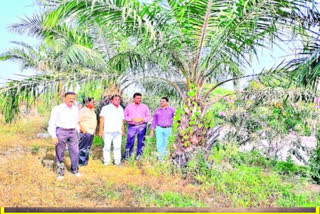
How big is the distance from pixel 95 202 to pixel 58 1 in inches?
116

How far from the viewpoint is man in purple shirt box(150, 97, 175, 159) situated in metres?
7.78

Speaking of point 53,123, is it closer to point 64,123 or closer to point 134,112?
point 64,123

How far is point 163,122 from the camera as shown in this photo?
779 cm

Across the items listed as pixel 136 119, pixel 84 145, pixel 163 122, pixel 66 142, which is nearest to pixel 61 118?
pixel 66 142

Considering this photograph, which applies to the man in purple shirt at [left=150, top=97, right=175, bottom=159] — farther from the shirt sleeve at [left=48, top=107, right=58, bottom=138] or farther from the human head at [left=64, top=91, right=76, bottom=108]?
the shirt sleeve at [left=48, top=107, right=58, bottom=138]

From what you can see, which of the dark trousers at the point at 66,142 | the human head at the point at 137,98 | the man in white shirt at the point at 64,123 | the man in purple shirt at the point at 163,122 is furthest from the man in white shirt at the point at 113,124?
the man in white shirt at the point at 64,123

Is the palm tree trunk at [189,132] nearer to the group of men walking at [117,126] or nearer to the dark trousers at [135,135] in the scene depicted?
the group of men walking at [117,126]

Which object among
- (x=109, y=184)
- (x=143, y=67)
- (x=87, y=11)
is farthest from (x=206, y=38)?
(x=109, y=184)

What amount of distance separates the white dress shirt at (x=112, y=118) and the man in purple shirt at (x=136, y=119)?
21cm

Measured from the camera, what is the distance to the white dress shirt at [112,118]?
25.0ft

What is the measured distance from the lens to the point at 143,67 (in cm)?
716

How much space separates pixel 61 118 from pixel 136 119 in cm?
182

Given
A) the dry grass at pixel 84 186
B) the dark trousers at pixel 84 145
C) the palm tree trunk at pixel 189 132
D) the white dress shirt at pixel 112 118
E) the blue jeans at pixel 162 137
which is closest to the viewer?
the dry grass at pixel 84 186

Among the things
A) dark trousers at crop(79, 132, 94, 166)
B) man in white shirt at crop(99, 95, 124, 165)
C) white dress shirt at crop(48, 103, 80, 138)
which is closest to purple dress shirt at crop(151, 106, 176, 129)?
man in white shirt at crop(99, 95, 124, 165)
